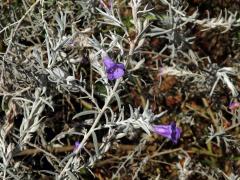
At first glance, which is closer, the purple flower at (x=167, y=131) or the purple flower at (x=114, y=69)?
the purple flower at (x=114, y=69)

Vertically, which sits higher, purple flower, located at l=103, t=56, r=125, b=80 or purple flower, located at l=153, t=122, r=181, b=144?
purple flower, located at l=103, t=56, r=125, b=80

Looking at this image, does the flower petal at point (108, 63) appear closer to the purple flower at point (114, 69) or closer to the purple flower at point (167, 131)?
the purple flower at point (114, 69)

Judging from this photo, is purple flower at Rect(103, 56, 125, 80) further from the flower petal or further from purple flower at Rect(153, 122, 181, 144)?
purple flower at Rect(153, 122, 181, 144)

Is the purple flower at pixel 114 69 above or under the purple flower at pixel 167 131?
above

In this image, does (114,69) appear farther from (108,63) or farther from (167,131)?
(167,131)

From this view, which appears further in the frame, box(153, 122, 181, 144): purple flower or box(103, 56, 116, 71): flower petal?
box(153, 122, 181, 144): purple flower

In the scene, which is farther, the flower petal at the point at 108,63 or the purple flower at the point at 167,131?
the purple flower at the point at 167,131

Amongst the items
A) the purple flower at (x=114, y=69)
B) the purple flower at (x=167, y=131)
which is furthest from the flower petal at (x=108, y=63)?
the purple flower at (x=167, y=131)

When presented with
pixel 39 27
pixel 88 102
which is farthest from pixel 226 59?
pixel 39 27

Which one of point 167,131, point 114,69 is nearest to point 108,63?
point 114,69

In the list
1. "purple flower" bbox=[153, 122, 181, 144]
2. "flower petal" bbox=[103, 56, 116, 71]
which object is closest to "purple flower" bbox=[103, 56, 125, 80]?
"flower petal" bbox=[103, 56, 116, 71]

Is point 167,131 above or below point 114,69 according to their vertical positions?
below

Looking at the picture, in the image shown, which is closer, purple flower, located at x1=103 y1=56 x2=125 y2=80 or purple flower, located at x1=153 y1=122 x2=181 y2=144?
purple flower, located at x1=103 y1=56 x2=125 y2=80
